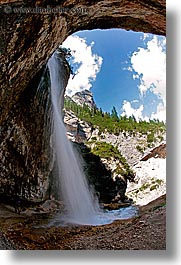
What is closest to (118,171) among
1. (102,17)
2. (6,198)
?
(6,198)

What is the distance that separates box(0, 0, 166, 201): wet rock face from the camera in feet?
6.45

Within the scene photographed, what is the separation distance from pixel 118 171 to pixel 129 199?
0.43ft

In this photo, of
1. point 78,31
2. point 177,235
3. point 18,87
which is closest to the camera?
point 177,235

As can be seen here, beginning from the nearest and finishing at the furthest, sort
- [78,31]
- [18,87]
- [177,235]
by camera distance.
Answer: [177,235], [78,31], [18,87]

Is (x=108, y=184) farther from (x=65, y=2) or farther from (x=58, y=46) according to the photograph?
(x=65, y=2)

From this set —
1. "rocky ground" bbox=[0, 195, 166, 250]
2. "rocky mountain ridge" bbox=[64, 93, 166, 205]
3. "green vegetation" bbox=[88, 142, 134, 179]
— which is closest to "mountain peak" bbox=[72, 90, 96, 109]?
"rocky mountain ridge" bbox=[64, 93, 166, 205]

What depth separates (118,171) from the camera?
2020 mm

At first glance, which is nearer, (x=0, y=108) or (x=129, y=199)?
(x=129, y=199)

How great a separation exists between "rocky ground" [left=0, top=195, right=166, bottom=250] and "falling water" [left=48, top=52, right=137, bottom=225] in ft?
0.12

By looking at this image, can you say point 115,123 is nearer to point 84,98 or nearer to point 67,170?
point 84,98

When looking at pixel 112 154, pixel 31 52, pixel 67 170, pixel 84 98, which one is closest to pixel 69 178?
pixel 67 170

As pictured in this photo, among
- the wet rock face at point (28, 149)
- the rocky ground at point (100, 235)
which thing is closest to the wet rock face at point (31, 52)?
the wet rock face at point (28, 149)

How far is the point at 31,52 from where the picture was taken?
2113 millimetres

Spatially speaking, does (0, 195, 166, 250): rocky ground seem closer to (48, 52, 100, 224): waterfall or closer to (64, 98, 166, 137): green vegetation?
(48, 52, 100, 224): waterfall
